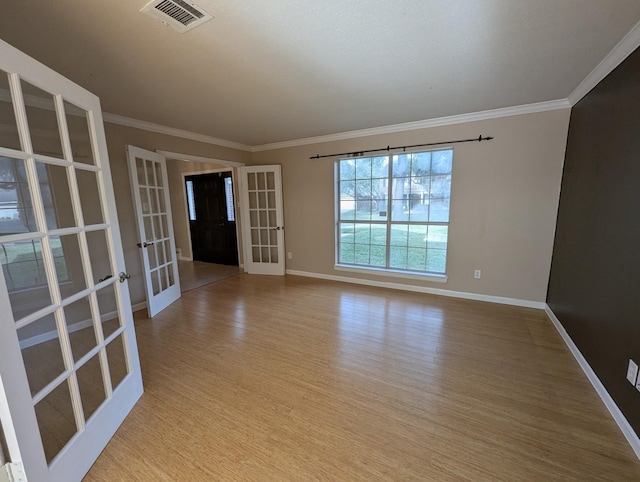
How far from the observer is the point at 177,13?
1.42m

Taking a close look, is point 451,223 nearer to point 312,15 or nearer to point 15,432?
point 312,15

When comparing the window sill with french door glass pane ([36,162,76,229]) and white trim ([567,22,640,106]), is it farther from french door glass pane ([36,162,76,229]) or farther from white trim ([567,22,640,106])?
french door glass pane ([36,162,76,229])

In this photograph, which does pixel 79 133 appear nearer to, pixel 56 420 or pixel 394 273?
pixel 56 420

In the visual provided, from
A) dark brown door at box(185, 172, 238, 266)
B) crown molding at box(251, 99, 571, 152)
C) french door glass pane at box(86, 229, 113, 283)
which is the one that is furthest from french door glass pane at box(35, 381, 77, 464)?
dark brown door at box(185, 172, 238, 266)

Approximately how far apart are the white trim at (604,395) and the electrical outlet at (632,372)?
0.25 metres

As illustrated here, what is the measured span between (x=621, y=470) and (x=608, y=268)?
1222mm

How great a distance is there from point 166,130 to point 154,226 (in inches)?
52.8

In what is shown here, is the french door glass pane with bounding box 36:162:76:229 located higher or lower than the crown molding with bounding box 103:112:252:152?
lower

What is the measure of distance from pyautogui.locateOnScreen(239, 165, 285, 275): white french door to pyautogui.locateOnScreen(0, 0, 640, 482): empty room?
3.89 feet

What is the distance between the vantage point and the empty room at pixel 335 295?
1.34 metres

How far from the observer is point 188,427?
1641mm

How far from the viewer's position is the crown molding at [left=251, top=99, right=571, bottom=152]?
287 cm

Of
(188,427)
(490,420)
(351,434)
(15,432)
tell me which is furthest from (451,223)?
(15,432)

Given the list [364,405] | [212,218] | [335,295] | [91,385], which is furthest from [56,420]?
[212,218]
